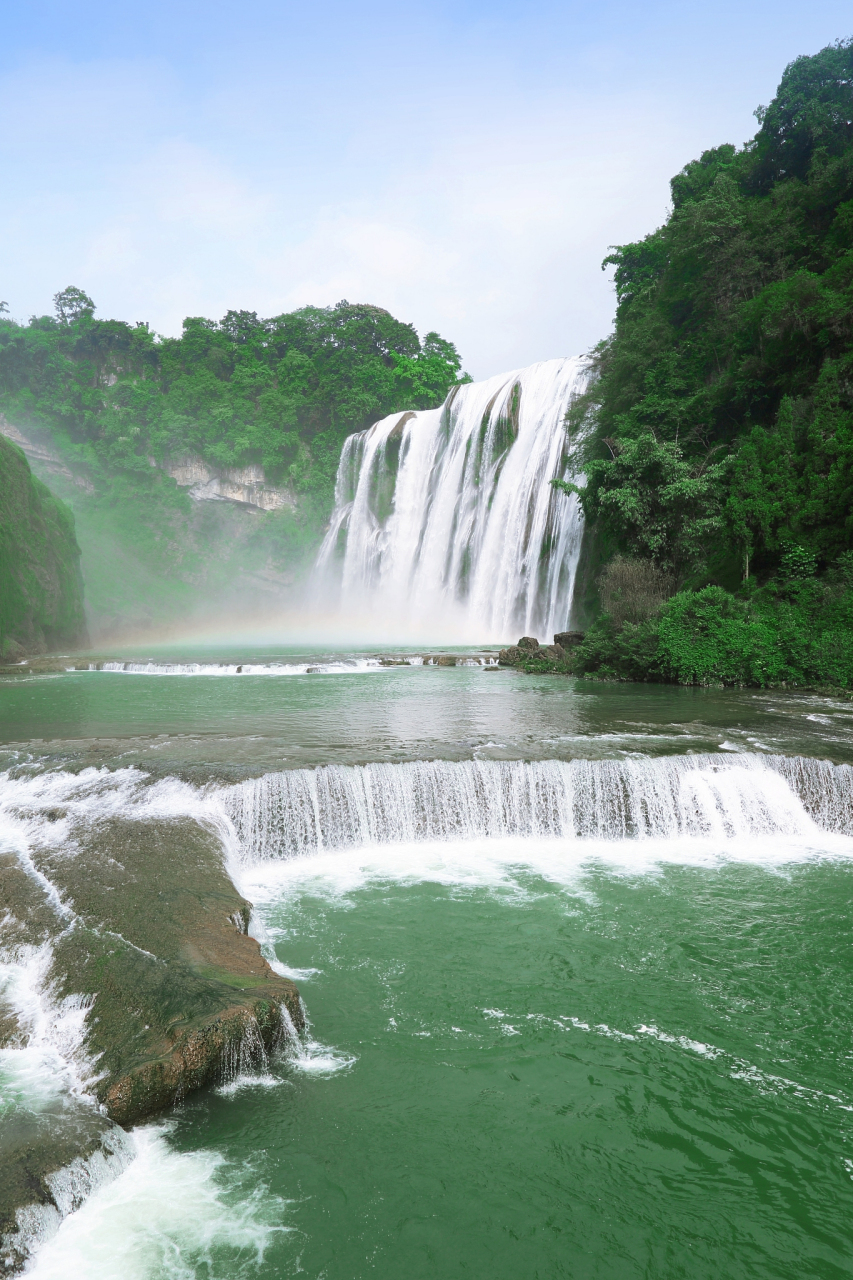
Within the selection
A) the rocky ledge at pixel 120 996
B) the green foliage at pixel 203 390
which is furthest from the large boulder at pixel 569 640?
the green foliage at pixel 203 390

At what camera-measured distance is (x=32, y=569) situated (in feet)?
82.0

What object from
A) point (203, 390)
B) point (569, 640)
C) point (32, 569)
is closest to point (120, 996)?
point (569, 640)

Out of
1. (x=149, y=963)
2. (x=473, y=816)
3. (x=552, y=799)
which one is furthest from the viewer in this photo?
(x=552, y=799)

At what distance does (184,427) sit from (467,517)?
948 inches

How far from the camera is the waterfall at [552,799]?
791cm

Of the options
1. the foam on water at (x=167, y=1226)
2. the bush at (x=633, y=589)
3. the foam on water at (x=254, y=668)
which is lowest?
the foam on water at (x=167, y=1226)

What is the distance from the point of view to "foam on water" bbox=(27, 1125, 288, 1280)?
2922mm

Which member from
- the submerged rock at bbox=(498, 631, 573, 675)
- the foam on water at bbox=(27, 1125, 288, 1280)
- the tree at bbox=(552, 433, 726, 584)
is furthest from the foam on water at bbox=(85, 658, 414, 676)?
the foam on water at bbox=(27, 1125, 288, 1280)

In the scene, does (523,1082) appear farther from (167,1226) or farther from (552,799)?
(552,799)

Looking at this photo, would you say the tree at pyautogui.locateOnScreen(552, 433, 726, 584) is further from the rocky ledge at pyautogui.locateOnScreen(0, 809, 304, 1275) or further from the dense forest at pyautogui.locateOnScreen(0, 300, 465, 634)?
the dense forest at pyautogui.locateOnScreen(0, 300, 465, 634)

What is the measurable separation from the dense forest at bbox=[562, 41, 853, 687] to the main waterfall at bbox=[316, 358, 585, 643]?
2346 millimetres

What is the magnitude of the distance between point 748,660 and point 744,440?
573 centimetres

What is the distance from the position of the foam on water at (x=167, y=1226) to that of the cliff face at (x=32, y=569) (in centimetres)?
2172

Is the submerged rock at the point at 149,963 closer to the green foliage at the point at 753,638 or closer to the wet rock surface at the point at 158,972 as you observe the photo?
the wet rock surface at the point at 158,972
